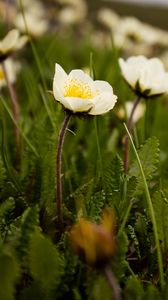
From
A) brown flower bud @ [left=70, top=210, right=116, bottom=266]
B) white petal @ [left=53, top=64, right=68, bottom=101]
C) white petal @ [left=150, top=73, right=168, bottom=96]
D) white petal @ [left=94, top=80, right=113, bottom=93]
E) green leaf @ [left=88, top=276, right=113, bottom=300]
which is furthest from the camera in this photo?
white petal @ [left=150, top=73, right=168, bottom=96]

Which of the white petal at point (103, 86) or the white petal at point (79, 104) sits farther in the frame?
the white petal at point (103, 86)

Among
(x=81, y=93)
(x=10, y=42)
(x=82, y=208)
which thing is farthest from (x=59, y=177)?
(x=10, y=42)

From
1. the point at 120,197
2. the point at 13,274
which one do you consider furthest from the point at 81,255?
the point at 120,197

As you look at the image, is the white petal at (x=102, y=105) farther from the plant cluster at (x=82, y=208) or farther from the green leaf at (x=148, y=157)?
the green leaf at (x=148, y=157)

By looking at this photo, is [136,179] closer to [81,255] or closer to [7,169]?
[7,169]

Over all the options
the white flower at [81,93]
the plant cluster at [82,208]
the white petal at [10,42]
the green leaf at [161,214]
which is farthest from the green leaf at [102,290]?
the white petal at [10,42]

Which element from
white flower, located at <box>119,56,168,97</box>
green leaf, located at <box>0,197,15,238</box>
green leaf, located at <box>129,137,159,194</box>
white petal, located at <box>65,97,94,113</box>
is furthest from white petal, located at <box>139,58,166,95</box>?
green leaf, located at <box>0,197,15,238</box>

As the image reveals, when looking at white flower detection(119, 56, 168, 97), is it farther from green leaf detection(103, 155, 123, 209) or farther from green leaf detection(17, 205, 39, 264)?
green leaf detection(17, 205, 39, 264)
